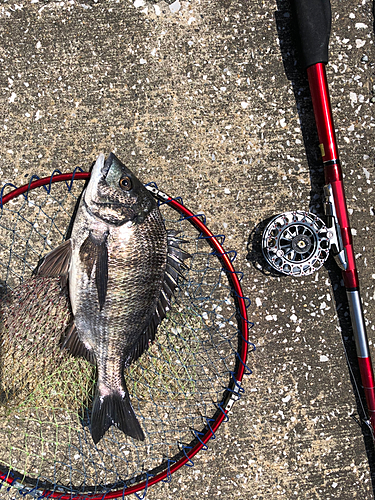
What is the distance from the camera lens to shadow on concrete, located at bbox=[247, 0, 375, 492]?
2.15m

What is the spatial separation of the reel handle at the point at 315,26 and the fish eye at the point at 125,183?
1.24 metres

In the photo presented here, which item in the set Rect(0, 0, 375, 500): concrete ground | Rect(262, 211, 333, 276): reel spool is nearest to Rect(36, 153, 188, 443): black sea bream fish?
Rect(0, 0, 375, 500): concrete ground

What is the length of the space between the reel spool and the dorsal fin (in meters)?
0.52

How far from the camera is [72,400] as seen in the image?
6.92 feet

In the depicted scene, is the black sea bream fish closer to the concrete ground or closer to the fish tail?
the fish tail

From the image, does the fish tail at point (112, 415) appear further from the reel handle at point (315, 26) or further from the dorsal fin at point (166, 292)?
the reel handle at point (315, 26)

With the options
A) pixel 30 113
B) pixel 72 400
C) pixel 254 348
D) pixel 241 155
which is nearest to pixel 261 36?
pixel 241 155

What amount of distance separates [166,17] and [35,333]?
2.05 metres

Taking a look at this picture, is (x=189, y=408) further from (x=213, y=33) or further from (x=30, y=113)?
(x=213, y=33)

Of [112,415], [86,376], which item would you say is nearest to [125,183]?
[86,376]

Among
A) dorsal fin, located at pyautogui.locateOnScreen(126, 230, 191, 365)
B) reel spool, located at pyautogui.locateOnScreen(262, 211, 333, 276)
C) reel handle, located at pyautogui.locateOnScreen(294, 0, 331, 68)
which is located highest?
reel handle, located at pyautogui.locateOnScreen(294, 0, 331, 68)

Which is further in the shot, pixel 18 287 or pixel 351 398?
pixel 351 398

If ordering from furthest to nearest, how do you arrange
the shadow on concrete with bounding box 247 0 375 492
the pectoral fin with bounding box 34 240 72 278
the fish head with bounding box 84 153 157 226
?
the shadow on concrete with bounding box 247 0 375 492, the pectoral fin with bounding box 34 240 72 278, the fish head with bounding box 84 153 157 226

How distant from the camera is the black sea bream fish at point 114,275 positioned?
1794mm
